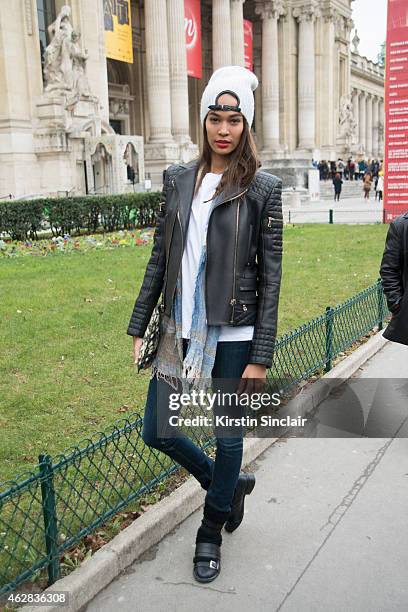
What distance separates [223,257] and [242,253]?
3.7 inches

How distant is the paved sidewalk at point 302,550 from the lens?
3.19 metres

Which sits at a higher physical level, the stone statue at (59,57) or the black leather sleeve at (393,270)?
the stone statue at (59,57)

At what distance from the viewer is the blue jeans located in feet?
10.1

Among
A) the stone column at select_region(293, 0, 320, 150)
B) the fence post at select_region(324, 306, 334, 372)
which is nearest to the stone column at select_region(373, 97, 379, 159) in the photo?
the stone column at select_region(293, 0, 320, 150)

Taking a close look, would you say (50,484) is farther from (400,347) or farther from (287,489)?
(400,347)

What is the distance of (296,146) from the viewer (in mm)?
51906

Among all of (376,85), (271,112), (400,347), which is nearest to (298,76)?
(271,112)

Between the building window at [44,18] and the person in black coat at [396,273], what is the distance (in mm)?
26167

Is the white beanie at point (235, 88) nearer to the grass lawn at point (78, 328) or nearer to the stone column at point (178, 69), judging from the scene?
the grass lawn at point (78, 328)

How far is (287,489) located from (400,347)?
3.98 meters

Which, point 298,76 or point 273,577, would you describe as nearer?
point 273,577

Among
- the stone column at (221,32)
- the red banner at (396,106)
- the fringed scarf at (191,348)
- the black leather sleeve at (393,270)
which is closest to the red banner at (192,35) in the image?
the stone column at (221,32)

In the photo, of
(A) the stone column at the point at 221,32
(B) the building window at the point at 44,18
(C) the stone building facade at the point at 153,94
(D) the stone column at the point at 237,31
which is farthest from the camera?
(D) the stone column at the point at 237,31

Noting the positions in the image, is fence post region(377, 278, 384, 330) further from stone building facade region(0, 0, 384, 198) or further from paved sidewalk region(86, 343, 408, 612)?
stone building facade region(0, 0, 384, 198)
